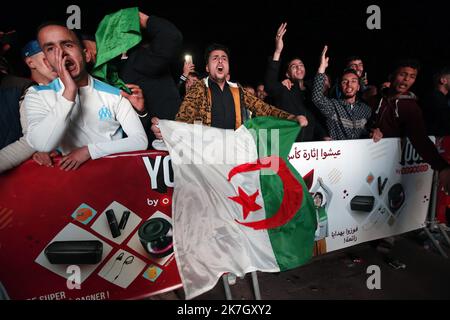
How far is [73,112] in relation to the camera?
1.76m

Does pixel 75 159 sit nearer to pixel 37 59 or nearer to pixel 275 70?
pixel 37 59

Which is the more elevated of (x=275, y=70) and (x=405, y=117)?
(x=275, y=70)

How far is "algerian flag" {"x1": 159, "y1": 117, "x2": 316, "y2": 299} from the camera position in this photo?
192 cm

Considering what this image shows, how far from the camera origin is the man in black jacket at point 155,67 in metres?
2.21

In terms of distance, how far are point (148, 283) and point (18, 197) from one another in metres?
1.05

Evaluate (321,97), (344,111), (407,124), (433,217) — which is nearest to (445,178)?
(407,124)

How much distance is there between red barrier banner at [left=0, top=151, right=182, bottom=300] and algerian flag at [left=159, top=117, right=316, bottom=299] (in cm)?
18

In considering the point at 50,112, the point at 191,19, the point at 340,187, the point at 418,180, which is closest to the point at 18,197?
the point at 50,112

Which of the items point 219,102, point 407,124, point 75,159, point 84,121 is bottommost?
point 75,159

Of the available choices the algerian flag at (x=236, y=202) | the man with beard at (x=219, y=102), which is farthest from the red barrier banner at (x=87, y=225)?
the man with beard at (x=219, y=102)

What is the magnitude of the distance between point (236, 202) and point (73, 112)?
1.31 meters

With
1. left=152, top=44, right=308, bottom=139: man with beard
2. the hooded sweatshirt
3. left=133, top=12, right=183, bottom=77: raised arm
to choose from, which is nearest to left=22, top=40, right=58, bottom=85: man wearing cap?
left=133, top=12, right=183, bottom=77: raised arm

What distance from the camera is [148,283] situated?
200 cm

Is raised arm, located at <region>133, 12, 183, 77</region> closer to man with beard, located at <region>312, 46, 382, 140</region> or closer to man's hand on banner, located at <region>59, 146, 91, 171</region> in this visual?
man's hand on banner, located at <region>59, 146, 91, 171</region>
